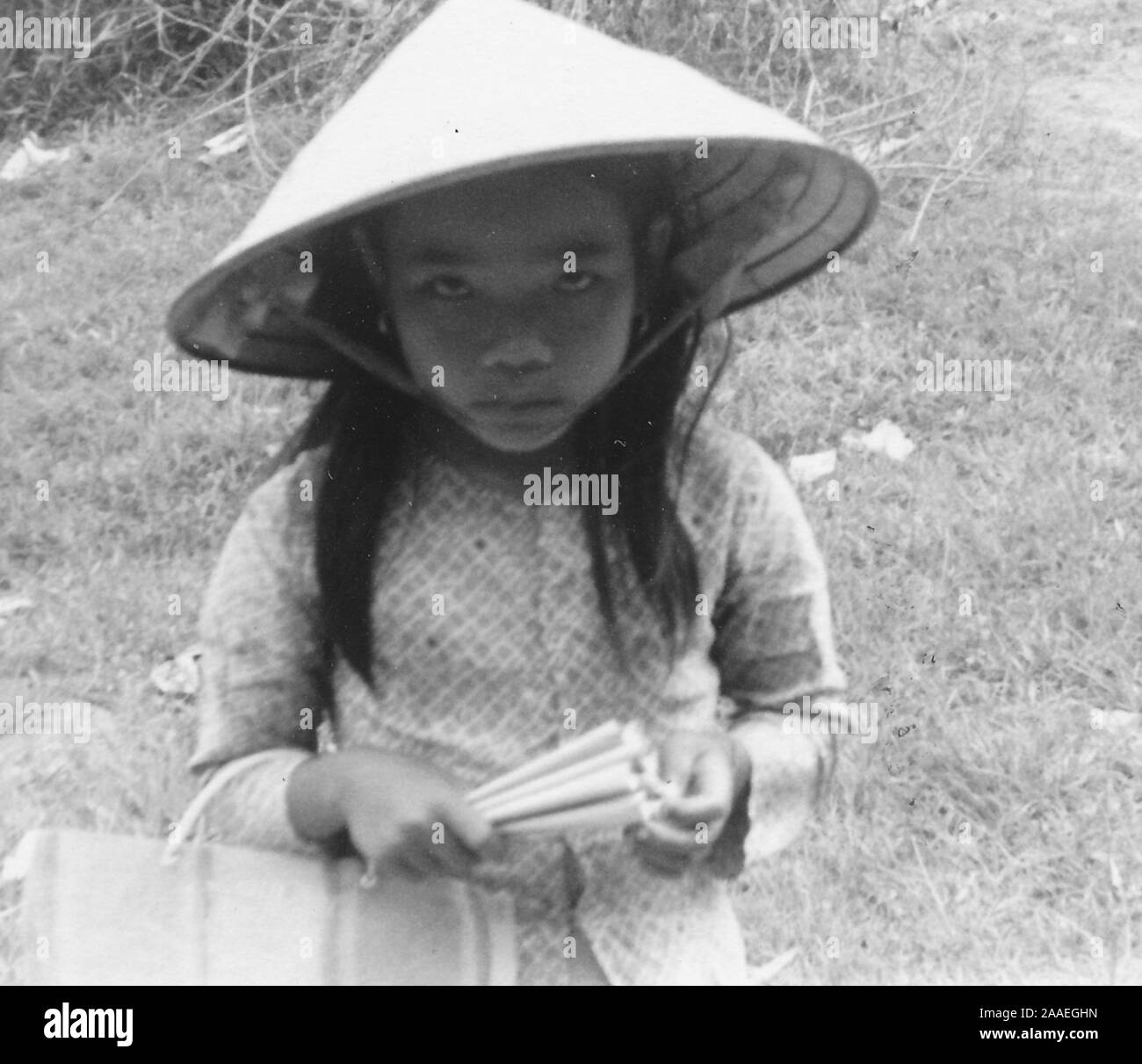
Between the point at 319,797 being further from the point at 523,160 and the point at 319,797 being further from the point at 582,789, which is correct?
the point at 523,160

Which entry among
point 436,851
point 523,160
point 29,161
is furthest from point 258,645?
point 29,161

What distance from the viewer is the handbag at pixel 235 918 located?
112 centimetres

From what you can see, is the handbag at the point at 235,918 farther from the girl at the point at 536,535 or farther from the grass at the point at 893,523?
the grass at the point at 893,523

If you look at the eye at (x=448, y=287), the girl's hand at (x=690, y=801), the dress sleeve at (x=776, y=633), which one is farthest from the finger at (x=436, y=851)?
the eye at (x=448, y=287)

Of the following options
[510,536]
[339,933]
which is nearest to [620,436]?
[510,536]

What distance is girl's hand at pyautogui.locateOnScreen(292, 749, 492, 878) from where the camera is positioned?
1.12 metres

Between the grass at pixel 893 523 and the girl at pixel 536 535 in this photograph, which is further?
the grass at pixel 893 523

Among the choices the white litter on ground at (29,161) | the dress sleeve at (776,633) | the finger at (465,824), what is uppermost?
the white litter on ground at (29,161)

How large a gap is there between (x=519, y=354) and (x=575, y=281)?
0.08 meters

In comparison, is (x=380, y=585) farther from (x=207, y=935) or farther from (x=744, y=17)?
(x=744, y=17)

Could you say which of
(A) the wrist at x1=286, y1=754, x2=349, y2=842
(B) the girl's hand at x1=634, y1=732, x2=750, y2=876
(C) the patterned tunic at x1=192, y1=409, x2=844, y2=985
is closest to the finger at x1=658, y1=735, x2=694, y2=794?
(B) the girl's hand at x1=634, y1=732, x2=750, y2=876

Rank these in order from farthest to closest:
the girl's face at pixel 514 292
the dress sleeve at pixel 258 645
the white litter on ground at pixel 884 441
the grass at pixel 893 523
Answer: the white litter on ground at pixel 884 441
the grass at pixel 893 523
the dress sleeve at pixel 258 645
the girl's face at pixel 514 292

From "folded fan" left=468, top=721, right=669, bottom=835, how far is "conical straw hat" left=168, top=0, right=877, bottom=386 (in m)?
0.34

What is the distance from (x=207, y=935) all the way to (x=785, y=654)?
20.7 inches
